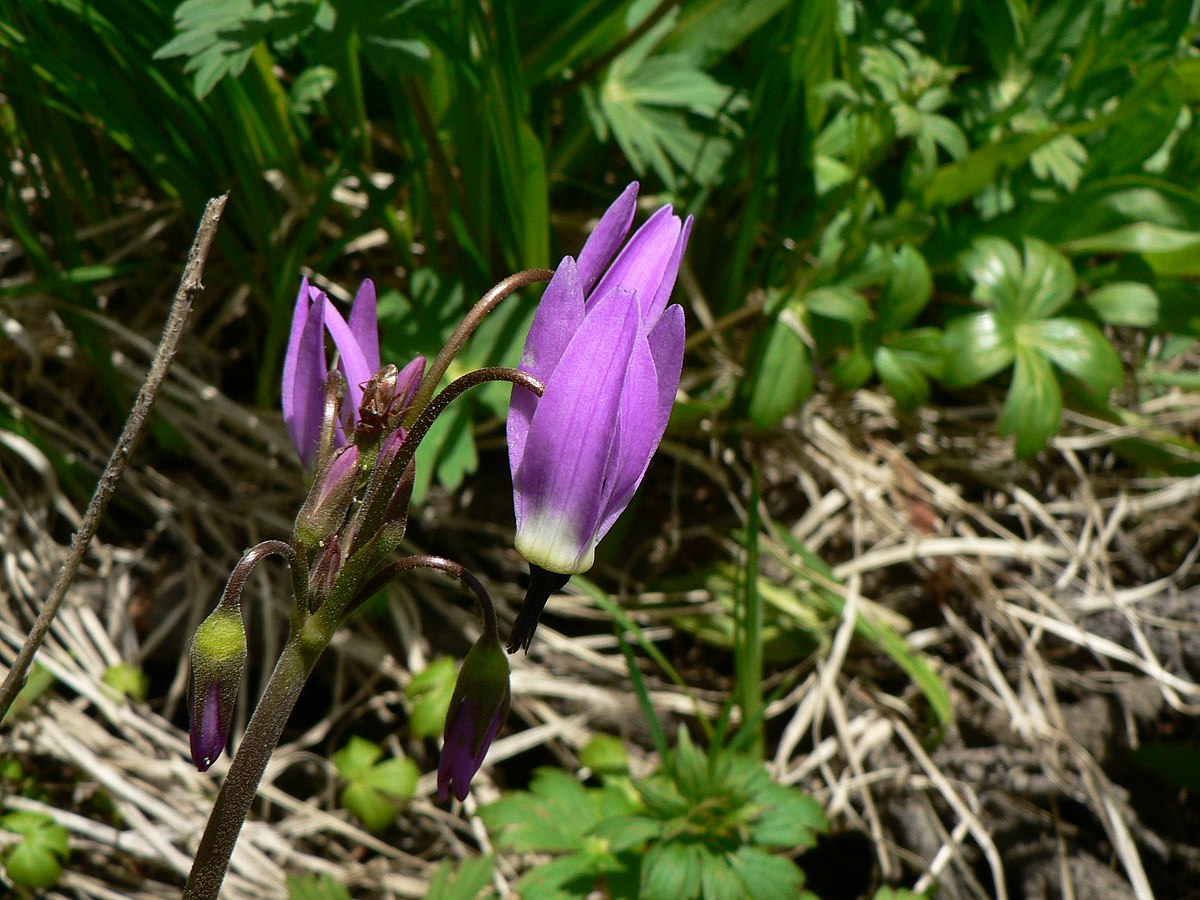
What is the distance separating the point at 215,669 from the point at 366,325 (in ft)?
1.39

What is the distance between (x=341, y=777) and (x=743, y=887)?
1.08m

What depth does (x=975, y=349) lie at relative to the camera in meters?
2.81

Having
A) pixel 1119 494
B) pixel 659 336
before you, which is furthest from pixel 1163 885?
pixel 659 336

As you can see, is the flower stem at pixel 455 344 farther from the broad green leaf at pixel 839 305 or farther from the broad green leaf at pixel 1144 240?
the broad green leaf at pixel 1144 240

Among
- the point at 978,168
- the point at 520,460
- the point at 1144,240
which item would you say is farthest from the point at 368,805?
the point at 1144,240

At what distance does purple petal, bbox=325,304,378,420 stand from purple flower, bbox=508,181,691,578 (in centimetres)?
22

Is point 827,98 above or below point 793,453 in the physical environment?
above

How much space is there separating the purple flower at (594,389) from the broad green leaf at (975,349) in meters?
1.88

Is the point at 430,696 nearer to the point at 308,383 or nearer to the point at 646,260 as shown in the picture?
the point at 308,383

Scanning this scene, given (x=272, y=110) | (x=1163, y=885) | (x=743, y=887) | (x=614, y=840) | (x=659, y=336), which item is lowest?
(x=1163, y=885)

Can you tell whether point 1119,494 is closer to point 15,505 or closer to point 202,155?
point 202,155

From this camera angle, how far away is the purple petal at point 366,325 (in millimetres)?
1236

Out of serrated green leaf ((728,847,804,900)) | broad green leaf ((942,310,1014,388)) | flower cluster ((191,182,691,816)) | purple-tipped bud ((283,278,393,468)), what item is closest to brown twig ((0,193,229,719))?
purple-tipped bud ((283,278,393,468))

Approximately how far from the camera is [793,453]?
314 centimetres
